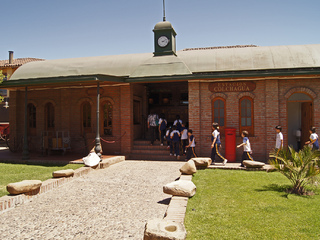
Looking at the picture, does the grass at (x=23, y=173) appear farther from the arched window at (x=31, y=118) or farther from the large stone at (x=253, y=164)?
the large stone at (x=253, y=164)

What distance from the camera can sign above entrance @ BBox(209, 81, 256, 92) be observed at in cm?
1231

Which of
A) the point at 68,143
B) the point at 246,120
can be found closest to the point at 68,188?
the point at 68,143

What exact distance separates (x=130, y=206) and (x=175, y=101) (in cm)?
1212

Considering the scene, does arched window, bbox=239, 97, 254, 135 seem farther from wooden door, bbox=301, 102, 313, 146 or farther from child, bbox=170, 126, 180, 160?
child, bbox=170, 126, 180, 160

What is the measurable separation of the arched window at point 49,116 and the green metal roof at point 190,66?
1780 millimetres

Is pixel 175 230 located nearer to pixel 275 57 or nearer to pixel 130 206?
pixel 130 206

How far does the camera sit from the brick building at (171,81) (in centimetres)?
1200

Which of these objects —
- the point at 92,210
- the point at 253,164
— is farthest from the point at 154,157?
the point at 92,210

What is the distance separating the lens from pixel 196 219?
4879mm

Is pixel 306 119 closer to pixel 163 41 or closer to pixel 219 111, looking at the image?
pixel 219 111

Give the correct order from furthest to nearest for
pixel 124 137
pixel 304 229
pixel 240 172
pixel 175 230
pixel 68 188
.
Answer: pixel 124 137 < pixel 240 172 < pixel 68 188 < pixel 304 229 < pixel 175 230

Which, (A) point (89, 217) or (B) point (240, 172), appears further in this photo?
(B) point (240, 172)

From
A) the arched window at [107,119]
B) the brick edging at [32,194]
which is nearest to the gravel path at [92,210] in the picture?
the brick edging at [32,194]

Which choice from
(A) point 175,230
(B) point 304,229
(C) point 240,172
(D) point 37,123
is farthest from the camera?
(D) point 37,123
